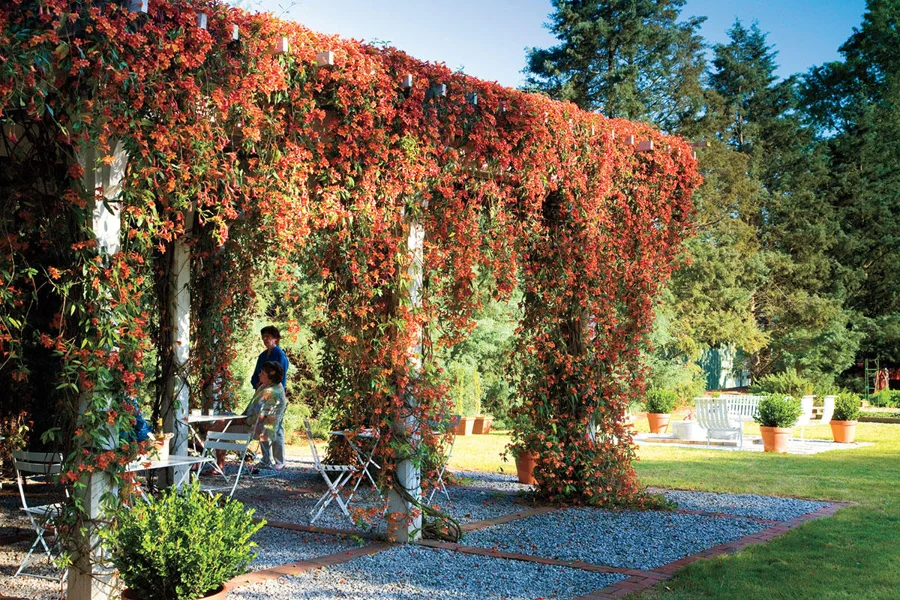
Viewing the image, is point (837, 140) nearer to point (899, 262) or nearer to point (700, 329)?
point (899, 262)

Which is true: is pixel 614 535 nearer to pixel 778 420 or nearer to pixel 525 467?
pixel 525 467

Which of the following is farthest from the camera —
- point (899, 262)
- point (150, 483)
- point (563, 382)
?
point (899, 262)

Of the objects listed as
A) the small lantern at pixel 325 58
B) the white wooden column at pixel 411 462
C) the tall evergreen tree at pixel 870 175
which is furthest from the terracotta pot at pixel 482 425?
the tall evergreen tree at pixel 870 175

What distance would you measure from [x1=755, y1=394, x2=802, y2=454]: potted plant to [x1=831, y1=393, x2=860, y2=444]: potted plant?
6.50ft

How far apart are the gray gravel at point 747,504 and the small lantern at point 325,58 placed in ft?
17.9

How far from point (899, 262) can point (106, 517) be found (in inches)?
1185

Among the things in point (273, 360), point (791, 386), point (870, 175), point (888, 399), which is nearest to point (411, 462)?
point (273, 360)

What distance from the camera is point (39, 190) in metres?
4.86

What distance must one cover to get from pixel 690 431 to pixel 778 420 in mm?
2294

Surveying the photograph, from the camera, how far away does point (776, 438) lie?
536 inches

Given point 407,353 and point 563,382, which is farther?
point 563,382

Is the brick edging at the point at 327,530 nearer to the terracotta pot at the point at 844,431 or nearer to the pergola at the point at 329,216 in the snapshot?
the pergola at the point at 329,216

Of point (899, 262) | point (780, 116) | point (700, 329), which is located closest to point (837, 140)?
point (780, 116)

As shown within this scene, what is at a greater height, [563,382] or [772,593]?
[563,382]
